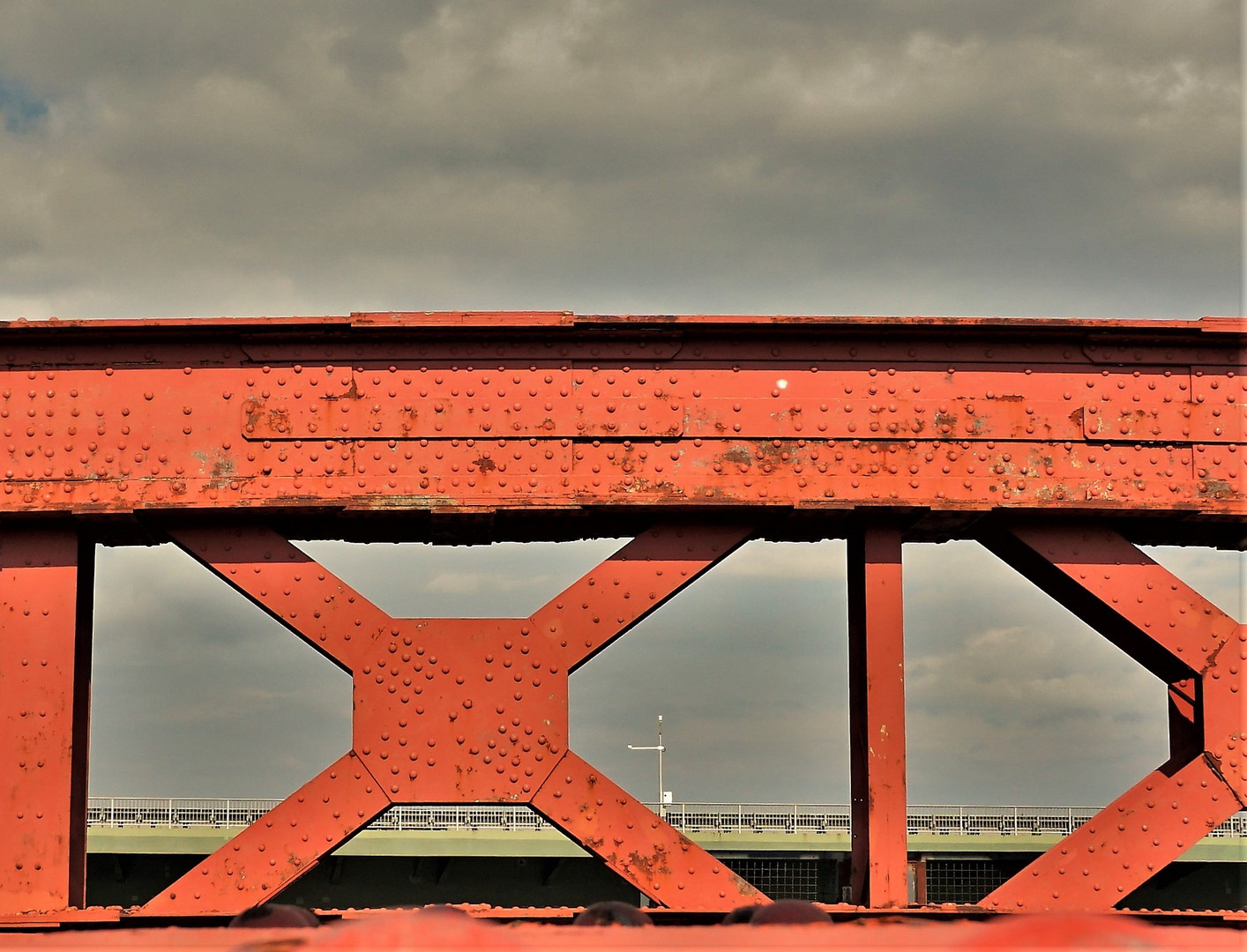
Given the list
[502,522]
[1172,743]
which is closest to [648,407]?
[502,522]

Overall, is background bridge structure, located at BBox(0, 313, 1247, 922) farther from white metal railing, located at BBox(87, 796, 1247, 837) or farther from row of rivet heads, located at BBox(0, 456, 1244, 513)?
white metal railing, located at BBox(87, 796, 1247, 837)

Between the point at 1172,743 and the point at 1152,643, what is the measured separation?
3.24 feet

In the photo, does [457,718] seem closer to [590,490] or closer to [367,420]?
[590,490]

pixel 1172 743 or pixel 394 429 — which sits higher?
pixel 394 429

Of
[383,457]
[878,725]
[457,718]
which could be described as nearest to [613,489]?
[383,457]

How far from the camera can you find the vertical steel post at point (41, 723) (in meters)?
9.98

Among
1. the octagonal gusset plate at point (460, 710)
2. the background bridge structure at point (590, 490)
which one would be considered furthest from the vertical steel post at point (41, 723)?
the octagonal gusset plate at point (460, 710)

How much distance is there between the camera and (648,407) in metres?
10.6

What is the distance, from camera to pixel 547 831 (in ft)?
86.8

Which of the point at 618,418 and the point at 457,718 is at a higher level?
the point at 618,418

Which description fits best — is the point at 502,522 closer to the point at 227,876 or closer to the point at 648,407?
the point at 648,407

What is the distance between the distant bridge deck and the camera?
25656mm

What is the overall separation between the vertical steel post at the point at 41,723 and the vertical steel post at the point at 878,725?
6006 millimetres

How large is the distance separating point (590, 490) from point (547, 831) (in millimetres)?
17469
